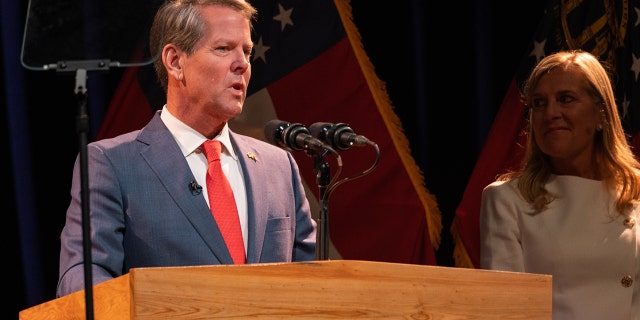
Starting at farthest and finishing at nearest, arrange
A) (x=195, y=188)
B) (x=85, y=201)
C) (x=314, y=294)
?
(x=195, y=188) < (x=314, y=294) < (x=85, y=201)

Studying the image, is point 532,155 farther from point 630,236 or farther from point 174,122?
point 174,122

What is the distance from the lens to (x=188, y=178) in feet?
8.33

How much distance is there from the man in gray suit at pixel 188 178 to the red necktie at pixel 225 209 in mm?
23

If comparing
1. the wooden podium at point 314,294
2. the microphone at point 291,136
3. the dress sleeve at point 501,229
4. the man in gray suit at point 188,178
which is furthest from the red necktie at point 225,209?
the dress sleeve at point 501,229

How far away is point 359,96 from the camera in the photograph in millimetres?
4258

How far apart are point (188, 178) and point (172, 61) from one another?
0.38 metres

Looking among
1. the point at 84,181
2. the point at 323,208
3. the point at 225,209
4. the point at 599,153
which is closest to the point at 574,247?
the point at 599,153

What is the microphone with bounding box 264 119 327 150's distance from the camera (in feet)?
7.86

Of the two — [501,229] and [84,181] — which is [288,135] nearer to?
[84,181]

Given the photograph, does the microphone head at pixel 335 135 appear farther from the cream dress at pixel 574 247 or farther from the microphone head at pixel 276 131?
the cream dress at pixel 574 247

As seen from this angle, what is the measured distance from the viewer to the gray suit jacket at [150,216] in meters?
2.41

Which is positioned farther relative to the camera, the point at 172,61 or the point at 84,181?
the point at 172,61

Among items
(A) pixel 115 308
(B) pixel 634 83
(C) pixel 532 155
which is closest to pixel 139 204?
(A) pixel 115 308

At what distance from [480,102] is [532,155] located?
1.29m
